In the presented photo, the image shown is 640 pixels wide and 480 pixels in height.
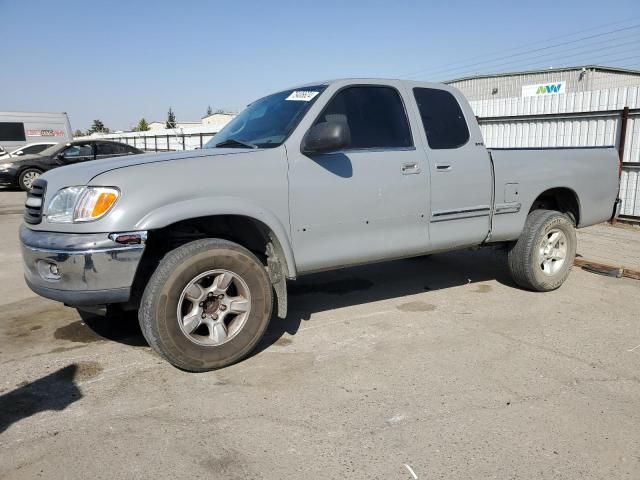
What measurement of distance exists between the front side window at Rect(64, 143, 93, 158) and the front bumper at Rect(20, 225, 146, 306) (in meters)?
13.3

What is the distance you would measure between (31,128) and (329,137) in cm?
2056

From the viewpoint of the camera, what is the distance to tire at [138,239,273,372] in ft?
10.7

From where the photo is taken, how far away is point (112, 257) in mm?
3107

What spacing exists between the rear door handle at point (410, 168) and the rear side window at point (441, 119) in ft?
1.01

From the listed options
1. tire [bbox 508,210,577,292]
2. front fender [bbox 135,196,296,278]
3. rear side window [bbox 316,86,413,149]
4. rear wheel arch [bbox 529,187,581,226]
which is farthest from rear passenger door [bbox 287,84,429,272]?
rear wheel arch [bbox 529,187,581,226]

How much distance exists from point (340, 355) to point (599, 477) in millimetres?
1802

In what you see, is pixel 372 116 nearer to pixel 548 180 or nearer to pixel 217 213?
pixel 217 213

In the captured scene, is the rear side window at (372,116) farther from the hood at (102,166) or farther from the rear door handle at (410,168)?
the hood at (102,166)

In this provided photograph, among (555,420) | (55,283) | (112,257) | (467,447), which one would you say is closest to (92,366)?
(55,283)

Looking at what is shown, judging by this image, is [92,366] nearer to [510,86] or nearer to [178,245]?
[178,245]

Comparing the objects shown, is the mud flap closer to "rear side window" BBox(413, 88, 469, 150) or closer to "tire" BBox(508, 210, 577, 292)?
"rear side window" BBox(413, 88, 469, 150)

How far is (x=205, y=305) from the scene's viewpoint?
138 inches

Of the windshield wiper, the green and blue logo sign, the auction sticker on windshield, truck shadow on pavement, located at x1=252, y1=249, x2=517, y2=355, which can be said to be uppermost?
the green and blue logo sign

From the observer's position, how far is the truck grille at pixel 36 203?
3398 millimetres
